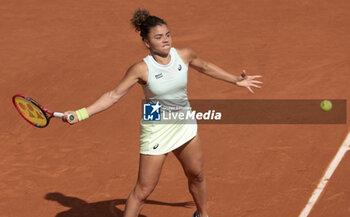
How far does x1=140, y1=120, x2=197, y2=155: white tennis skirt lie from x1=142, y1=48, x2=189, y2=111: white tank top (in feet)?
0.66

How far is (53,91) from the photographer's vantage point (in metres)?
11.4

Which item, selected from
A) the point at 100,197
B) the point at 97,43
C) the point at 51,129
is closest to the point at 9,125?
the point at 51,129

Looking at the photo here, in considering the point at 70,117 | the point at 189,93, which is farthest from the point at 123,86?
the point at 189,93

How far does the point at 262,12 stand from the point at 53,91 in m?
5.82

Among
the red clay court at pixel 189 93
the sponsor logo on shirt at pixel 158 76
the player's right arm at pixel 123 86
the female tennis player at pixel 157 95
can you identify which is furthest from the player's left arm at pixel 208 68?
the red clay court at pixel 189 93

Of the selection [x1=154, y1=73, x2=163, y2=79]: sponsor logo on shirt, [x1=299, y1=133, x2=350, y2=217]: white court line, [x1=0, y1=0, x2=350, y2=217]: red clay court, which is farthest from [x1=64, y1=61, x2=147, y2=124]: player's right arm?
[x1=299, y1=133, x2=350, y2=217]: white court line

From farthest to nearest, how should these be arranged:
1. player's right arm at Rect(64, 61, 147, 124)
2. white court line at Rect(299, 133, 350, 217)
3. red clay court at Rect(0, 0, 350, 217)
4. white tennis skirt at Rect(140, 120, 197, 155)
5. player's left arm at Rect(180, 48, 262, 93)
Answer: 1. red clay court at Rect(0, 0, 350, 217)
2. white court line at Rect(299, 133, 350, 217)
3. player's left arm at Rect(180, 48, 262, 93)
4. white tennis skirt at Rect(140, 120, 197, 155)
5. player's right arm at Rect(64, 61, 147, 124)

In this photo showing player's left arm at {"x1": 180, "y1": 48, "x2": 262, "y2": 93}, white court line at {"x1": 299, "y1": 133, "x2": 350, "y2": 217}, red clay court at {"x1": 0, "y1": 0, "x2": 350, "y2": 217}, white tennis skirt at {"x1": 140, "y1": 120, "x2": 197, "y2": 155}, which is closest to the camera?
white tennis skirt at {"x1": 140, "y1": 120, "x2": 197, "y2": 155}

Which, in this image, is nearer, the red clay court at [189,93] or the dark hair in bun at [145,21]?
the dark hair in bun at [145,21]

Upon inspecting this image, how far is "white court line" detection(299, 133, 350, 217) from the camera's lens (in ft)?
25.4

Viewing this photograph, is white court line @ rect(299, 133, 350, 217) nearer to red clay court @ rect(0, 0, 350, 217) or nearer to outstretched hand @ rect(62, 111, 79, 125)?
red clay court @ rect(0, 0, 350, 217)

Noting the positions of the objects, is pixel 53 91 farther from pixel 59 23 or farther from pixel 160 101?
pixel 160 101

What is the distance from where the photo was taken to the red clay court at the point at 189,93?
822 centimetres

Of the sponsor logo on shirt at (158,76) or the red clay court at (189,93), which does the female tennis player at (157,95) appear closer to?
the sponsor logo on shirt at (158,76)
